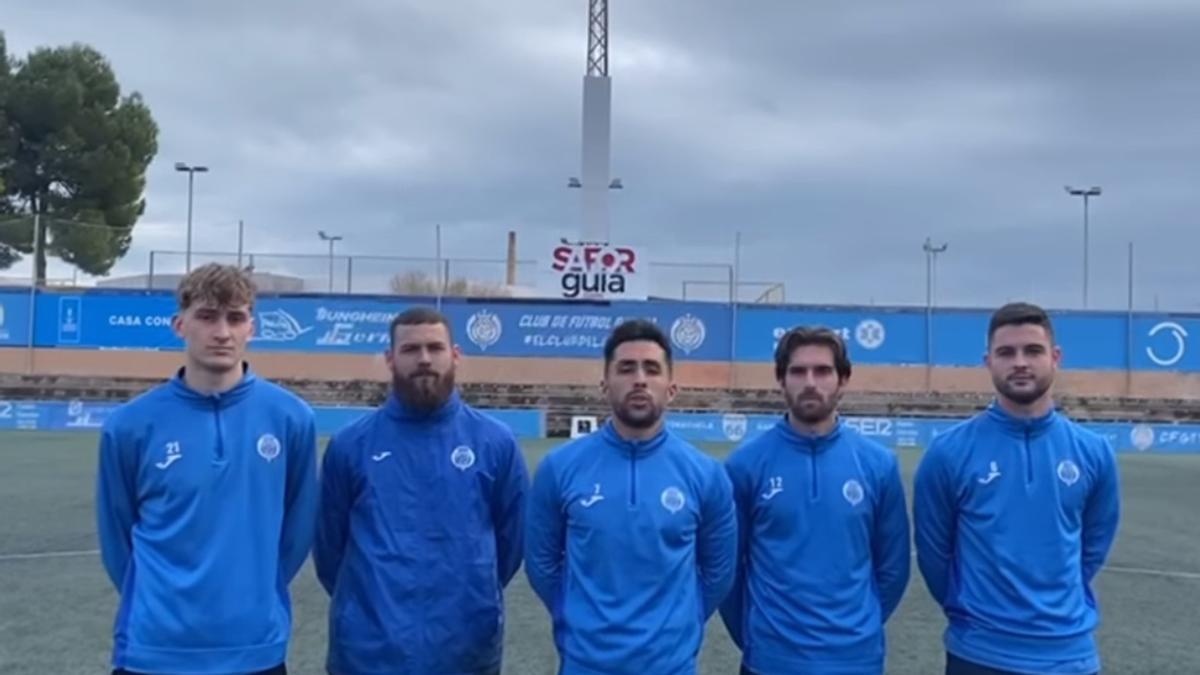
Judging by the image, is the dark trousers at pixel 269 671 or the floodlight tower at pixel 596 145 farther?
the floodlight tower at pixel 596 145

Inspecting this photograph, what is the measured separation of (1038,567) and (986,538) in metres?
0.18

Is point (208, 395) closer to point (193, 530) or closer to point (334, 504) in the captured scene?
point (193, 530)

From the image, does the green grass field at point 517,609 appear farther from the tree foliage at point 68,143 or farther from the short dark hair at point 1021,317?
the tree foliage at point 68,143

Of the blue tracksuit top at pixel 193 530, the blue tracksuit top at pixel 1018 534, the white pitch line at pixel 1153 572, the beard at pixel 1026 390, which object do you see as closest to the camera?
the blue tracksuit top at pixel 193 530

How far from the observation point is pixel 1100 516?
3.90 m

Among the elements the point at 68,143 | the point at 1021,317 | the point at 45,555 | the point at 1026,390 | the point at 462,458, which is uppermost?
the point at 68,143

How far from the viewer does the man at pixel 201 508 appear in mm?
3463

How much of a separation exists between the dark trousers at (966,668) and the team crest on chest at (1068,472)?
2.13ft

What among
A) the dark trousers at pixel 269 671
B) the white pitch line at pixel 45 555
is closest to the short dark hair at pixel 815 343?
the dark trousers at pixel 269 671

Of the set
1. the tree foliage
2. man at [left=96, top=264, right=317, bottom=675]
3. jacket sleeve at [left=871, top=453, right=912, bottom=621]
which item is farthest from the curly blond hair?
the tree foliage

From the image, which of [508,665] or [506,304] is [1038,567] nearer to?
[508,665]

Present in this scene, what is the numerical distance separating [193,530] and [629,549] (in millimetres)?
1330

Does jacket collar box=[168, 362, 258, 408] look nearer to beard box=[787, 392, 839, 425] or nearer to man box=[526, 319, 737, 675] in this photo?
man box=[526, 319, 737, 675]

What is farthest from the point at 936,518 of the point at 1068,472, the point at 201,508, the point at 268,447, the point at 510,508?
the point at 201,508
